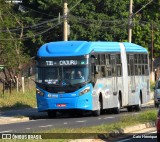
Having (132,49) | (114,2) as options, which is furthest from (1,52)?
(132,49)

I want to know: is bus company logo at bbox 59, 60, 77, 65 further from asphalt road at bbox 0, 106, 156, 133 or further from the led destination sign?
asphalt road at bbox 0, 106, 156, 133

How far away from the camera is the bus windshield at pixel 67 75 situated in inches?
1187

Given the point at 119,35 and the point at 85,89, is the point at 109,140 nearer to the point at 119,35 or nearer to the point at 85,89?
the point at 85,89

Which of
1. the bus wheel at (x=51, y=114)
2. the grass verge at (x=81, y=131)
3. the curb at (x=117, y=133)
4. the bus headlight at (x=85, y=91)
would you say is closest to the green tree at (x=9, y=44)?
Answer: the bus wheel at (x=51, y=114)

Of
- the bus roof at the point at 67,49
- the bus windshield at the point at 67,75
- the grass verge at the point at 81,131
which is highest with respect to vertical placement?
the bus roof at the point at 67,49

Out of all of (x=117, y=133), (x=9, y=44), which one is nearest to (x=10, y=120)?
(x=117, y=133)

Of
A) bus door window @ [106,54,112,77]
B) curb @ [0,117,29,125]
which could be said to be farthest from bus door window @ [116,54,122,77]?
curb @ [0,117,29,125]

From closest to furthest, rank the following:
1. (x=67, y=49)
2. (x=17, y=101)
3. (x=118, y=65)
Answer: (x=67, y=49)
(x=118, y=65)
(x=17, y=101)

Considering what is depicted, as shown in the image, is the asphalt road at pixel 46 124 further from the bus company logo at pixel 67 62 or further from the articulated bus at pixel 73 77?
the bus company logo at pixel 67 62

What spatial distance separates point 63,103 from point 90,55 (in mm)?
2511

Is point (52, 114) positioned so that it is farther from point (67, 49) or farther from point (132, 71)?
point (132, 71)

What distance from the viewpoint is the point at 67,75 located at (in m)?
30.2

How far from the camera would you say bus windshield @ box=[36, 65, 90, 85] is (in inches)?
1187

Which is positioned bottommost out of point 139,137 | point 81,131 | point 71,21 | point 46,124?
point 46,124
